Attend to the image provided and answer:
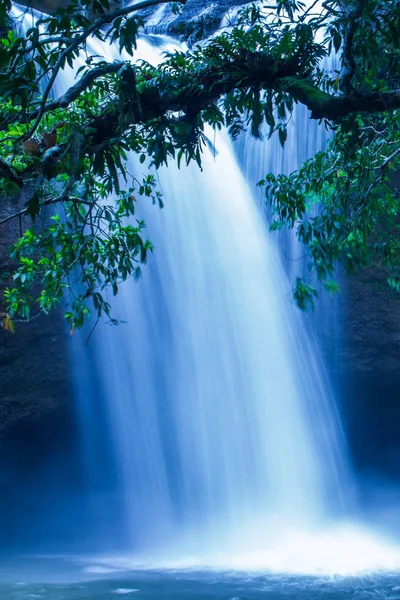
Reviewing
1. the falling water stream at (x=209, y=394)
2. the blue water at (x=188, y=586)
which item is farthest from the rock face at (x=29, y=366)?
the blue water at (x=188, y=586)

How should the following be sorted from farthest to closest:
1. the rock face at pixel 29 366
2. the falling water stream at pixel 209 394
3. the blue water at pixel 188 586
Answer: the falling water stream at pixel 209 394 → the rock face at pixel 29 366 → the blue water at pixel 188 586

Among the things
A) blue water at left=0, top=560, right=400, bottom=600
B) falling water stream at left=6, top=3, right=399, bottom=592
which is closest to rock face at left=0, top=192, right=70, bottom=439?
falling water stream at left=6, top=3, right=399, bottom=592

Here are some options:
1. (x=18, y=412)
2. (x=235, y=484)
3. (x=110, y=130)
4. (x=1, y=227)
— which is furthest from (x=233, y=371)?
(x=110, y=130)

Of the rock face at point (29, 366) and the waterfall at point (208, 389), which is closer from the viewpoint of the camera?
the rock face at point (29, 366)

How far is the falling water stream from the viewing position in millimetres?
7938

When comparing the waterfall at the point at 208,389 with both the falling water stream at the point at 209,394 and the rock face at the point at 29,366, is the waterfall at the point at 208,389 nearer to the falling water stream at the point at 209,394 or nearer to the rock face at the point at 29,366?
Answer: the falling water stream at the point at 209,394

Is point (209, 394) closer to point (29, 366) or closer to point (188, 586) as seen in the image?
point (29, 366)

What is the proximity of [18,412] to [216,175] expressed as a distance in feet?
14.0

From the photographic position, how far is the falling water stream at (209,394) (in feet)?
26.0

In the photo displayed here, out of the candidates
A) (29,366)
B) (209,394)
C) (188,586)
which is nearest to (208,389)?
(209,394)

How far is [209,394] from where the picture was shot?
27.8 feet

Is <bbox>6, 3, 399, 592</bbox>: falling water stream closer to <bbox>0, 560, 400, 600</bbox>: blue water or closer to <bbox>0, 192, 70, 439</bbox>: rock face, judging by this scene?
<bbox>0, 192, 70, 439</bbox>: rock face

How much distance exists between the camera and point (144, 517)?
7816 millimetres

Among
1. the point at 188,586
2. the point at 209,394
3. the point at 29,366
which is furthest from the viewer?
the point at 209,394
